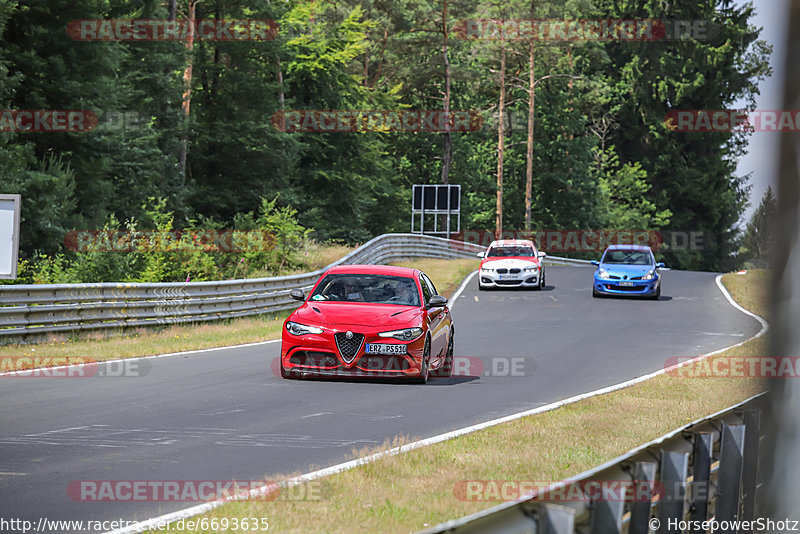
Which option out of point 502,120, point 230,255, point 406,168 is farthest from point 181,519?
point 406,168

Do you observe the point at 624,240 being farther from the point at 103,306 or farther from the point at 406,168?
the point at 103,306

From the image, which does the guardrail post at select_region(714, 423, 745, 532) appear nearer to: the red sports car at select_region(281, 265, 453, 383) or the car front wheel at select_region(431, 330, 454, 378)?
the red sports car at select_region(281, 265, 453, 383)

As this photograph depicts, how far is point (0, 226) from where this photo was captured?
52.5ft

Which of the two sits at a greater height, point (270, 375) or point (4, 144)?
point (4, 144)

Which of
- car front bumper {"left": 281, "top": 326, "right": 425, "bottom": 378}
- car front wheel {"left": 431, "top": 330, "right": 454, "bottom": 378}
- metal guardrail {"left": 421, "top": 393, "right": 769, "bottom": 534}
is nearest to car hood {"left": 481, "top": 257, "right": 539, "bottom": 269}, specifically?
car front wheel {"left": 431, "top": 330, "right": 454, "bottom": 378}

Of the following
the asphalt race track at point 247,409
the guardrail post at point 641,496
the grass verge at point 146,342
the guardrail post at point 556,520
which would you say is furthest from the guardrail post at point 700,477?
the grass verge at point 146,342

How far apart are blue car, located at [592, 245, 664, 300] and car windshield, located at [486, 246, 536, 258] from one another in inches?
124

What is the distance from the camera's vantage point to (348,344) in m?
14.6

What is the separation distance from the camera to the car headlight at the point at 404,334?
47.7 feet

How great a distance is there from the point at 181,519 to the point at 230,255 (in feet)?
85.2

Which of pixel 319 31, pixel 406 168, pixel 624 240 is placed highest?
pixel 319 31

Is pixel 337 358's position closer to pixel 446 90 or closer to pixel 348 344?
pixel 348 344

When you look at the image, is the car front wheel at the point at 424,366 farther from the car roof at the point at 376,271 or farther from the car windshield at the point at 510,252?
the car windshield at the point at 510,252

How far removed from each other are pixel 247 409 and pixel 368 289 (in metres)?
4.19
